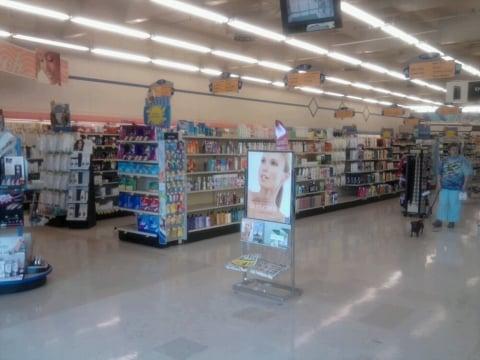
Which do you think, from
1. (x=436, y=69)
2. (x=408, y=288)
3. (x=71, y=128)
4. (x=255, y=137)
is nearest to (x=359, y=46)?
(x=436, y=69)

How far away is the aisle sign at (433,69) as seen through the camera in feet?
31.4

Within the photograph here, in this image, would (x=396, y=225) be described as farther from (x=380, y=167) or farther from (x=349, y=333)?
(x=349, y=333)

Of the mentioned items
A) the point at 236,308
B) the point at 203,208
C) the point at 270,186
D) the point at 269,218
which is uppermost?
the point at 270,186

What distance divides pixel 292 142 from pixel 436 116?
12.8 meters

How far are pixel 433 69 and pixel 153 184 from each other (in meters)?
6.64

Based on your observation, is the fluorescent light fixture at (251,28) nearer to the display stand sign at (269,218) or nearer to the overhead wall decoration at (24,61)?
the overhead wall decoration at (24,61)

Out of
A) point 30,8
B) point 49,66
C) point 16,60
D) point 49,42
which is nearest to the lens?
point 16,60

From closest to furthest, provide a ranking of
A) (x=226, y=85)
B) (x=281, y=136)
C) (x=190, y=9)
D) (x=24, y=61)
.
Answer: (x=281, y=136), (x=24, y=61), (x=190, y=9), (x=226, y=85)

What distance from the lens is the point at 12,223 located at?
5324 millimetres

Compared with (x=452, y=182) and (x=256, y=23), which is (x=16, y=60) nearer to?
(x=256, y=23)

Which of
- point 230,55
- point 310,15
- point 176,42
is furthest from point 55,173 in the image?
point 310,15

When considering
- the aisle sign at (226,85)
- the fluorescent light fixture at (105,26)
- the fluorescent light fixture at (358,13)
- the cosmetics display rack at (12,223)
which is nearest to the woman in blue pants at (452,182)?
the fluorescent light fixture at (358,13)

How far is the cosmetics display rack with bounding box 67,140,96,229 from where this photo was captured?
9.25 meters

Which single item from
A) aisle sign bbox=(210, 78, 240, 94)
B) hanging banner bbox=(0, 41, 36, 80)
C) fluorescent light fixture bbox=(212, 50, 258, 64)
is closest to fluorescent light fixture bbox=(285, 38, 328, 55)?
fluorescent light fixture bbox=(212, 50, 258, 64)
